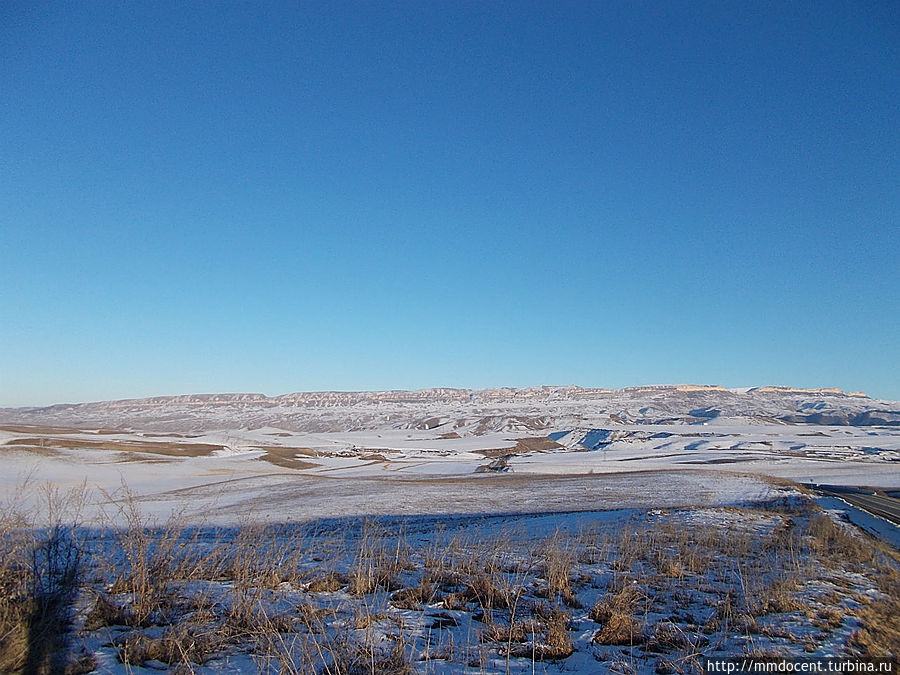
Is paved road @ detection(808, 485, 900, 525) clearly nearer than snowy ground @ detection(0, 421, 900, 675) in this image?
No

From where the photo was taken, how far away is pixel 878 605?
23.1ft

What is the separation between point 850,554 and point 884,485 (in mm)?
43849

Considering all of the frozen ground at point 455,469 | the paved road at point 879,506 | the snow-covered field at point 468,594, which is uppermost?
the snow-covered field at point 468,594

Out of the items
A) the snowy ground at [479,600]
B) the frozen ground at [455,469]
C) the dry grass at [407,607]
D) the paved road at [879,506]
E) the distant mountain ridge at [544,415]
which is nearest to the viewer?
the dry grass at [407,607]

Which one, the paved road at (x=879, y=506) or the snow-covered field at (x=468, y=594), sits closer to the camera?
the snow-covered field at (x=468, y=594)

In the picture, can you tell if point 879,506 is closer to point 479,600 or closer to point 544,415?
point 479,600

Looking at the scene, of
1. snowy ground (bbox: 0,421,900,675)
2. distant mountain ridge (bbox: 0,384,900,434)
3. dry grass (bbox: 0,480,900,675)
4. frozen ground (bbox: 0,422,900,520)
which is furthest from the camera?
distant mountain ridge (bbox: 0,384,900,434)

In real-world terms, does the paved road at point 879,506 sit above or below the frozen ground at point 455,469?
above

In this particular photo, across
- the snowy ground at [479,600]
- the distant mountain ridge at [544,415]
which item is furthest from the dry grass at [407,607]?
the distant mountain ridge at [544,415]

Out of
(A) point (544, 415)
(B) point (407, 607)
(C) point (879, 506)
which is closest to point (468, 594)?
(B) point (407, 607)

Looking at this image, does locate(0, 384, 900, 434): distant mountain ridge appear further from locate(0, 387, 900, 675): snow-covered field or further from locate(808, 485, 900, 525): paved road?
locate(0, 387, 900, 675): snow-covered field

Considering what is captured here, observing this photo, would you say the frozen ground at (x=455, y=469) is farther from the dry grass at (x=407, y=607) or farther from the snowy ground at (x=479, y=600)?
the snowy ground at (x=479, y=600)

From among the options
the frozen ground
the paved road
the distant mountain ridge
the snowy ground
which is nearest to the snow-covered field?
the snowy ground

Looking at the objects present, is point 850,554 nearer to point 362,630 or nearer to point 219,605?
point 362,630
